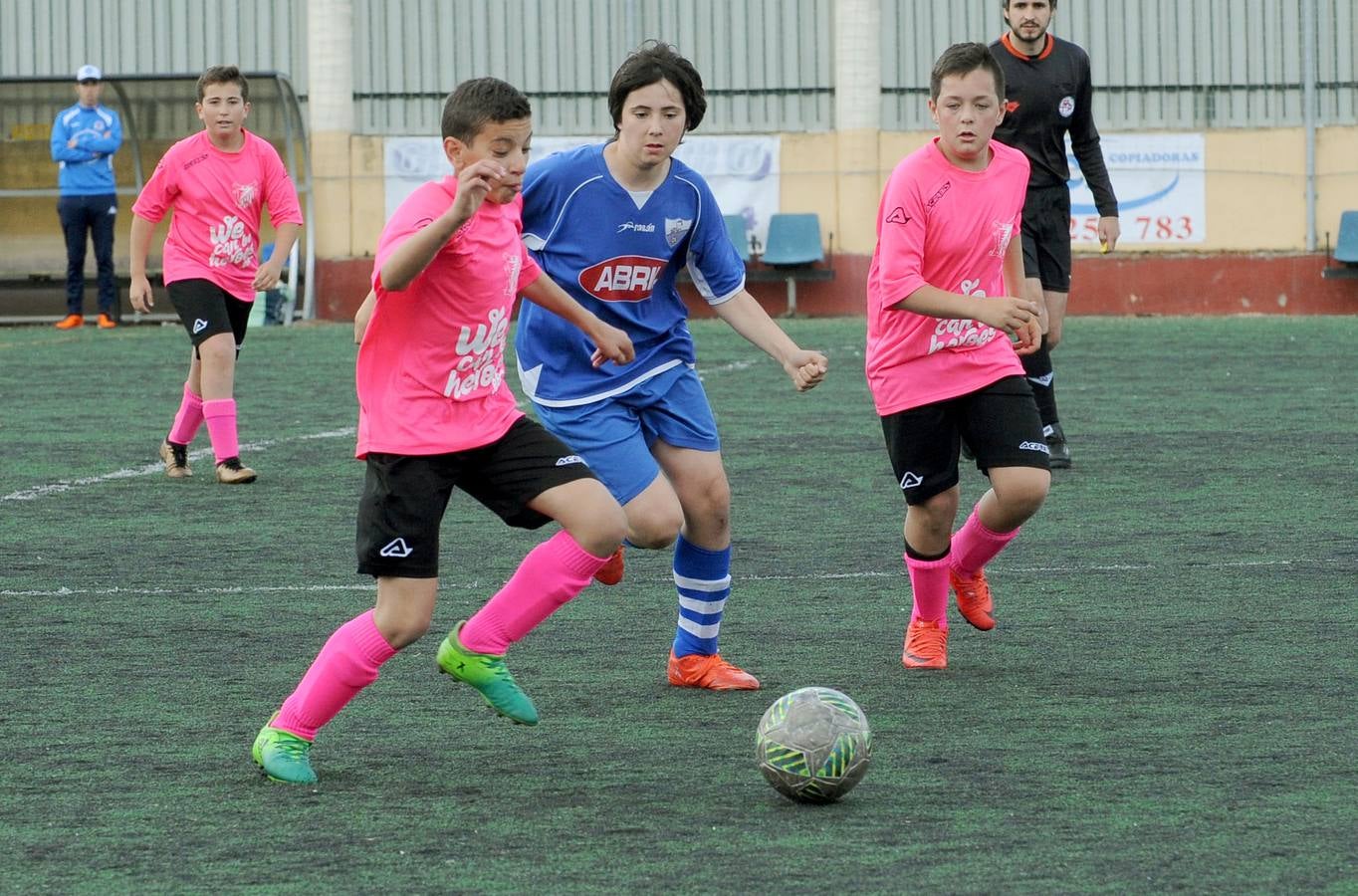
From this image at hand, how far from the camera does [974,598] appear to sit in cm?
579

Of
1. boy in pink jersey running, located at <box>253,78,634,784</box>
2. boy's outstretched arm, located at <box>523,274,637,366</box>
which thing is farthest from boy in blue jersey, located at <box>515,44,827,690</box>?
boy in pink jersey running, located at <box>253,78,634,784</box>

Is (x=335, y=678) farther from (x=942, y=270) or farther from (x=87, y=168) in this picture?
(x=87, y=168)

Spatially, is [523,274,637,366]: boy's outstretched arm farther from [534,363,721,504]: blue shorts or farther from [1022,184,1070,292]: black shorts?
[1022,184,1070,292]: black shorts

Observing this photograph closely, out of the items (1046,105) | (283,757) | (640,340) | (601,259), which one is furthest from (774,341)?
(1046,105)

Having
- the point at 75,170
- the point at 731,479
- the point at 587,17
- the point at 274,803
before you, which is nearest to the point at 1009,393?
the point at 274,803

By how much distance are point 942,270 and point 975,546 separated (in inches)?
29.8

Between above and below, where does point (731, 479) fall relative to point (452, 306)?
below

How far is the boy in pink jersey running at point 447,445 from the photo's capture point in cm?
431

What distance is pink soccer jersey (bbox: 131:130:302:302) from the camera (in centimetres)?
958

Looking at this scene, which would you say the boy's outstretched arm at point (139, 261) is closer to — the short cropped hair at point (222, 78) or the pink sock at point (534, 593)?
the short cropped hair at point (222, 78)

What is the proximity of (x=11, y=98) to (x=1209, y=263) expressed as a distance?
41.4ft

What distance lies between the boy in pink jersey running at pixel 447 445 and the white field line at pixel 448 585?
207cm

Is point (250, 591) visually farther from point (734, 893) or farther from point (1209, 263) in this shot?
point (1209, 263)

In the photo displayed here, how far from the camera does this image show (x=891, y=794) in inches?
163
